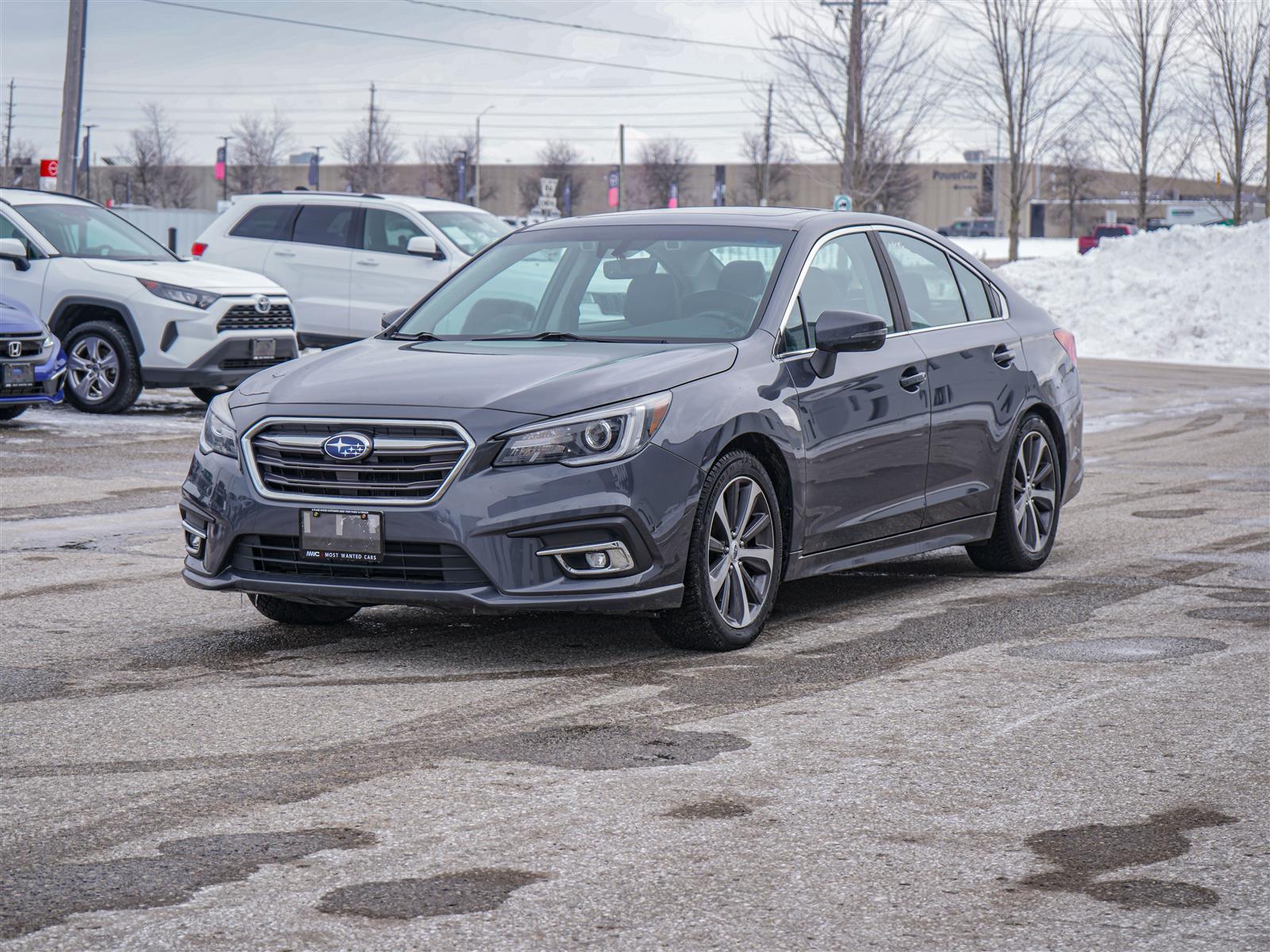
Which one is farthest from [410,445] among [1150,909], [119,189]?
[119,189]

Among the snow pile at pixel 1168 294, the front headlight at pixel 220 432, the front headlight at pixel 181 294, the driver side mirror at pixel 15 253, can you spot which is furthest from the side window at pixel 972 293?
the snow pile at pixel 1168 294

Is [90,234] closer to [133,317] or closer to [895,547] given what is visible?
[133,317]

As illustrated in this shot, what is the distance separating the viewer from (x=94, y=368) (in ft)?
51.4

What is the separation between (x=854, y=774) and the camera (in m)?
4.74

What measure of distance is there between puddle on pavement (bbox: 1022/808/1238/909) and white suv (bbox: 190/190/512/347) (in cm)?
1531

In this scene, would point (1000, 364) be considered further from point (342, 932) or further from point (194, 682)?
point (342, 932)

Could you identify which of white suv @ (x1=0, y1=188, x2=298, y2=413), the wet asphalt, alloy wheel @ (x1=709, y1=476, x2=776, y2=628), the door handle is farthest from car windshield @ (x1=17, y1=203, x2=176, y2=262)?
alloy wheel @ (x1=709, y1=476, x2=776, y2=628)

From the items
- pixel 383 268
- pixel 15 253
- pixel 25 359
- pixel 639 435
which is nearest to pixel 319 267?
pixel 383 268

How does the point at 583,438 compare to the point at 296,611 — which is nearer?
the point at 583,438

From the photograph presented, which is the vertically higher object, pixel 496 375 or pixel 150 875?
pixel 496 375

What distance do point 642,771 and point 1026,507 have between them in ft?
13.6

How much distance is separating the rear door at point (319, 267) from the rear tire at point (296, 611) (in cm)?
1292

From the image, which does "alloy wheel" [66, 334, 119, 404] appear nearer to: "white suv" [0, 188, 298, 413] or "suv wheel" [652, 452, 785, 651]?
"white suv" [0, 188, 298, 413]

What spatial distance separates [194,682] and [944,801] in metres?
2.56
